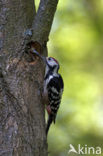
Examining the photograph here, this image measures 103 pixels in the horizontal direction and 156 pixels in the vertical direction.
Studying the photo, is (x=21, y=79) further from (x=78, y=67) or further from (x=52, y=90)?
(x=78, y=67)

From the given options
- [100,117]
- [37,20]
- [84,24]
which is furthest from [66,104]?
[37,20]

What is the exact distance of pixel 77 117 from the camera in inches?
199

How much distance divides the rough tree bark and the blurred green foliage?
185 centimetres

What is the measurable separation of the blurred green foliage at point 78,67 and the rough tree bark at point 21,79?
1847 millimetres

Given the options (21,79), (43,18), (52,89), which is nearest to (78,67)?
(52,89)

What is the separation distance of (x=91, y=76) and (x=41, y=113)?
2.35 m

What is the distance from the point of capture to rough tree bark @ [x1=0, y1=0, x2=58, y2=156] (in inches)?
102

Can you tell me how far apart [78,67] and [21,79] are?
2.54 meters

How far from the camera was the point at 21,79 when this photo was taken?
2873 mm

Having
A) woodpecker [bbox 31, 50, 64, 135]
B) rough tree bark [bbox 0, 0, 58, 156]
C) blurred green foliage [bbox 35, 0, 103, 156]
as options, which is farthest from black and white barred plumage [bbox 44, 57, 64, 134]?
blurred green foliage [bbox 35, 0, 103, 156]

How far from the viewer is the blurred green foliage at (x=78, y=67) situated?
4910mm

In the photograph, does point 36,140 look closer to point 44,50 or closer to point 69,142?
point 44,50

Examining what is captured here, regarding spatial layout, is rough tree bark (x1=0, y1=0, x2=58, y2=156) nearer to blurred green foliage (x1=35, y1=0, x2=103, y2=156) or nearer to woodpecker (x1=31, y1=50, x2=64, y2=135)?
woodpecker (x1=31, y1=50, x2=64, y2=135)

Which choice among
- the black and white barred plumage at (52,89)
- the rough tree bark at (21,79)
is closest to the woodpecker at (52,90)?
the black and white barred plumage at (52,89)
